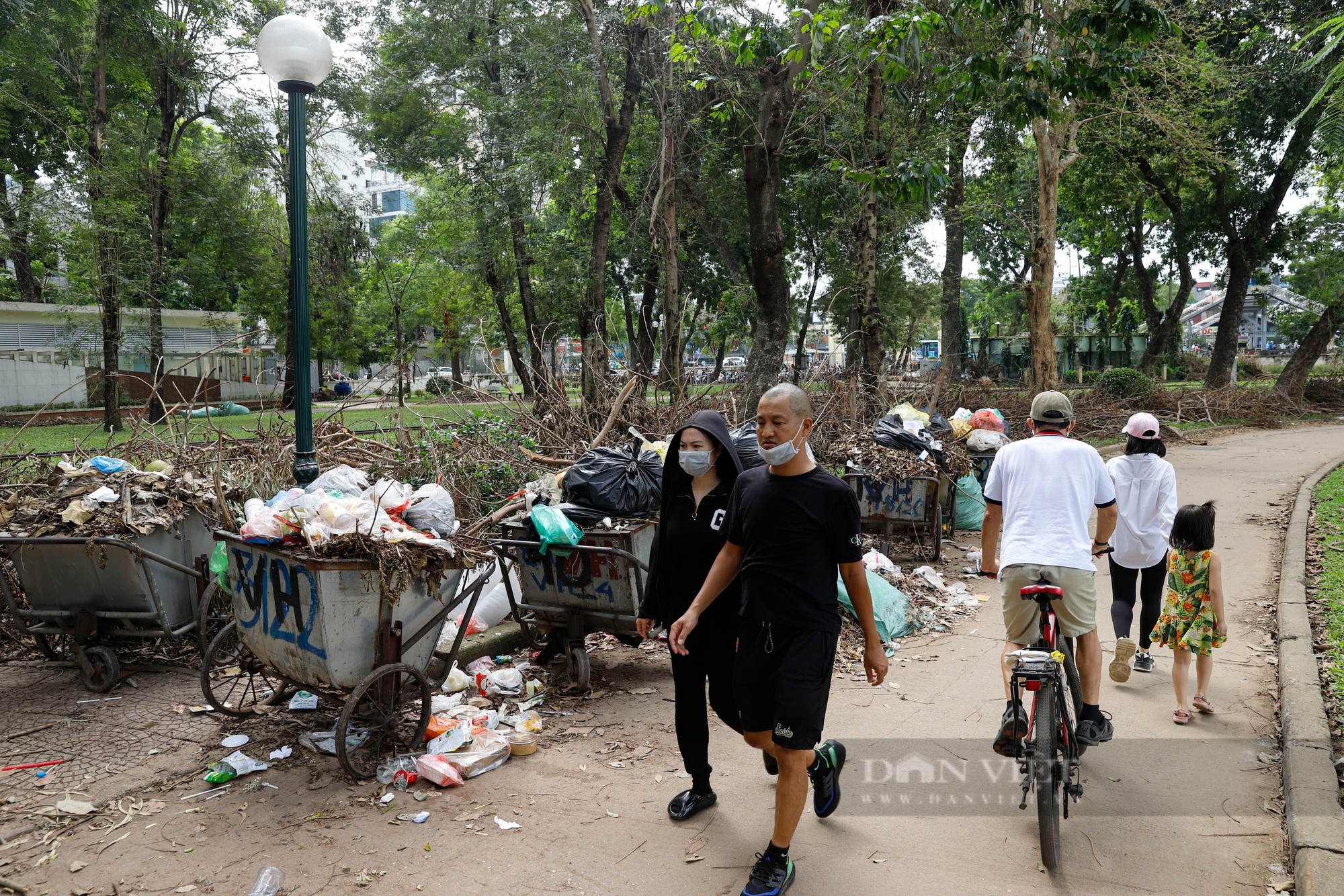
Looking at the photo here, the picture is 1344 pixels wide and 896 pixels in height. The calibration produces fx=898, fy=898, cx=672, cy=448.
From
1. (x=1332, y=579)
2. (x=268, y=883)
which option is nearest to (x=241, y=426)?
(x=268, y=883)

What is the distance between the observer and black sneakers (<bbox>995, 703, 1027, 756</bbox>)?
11.8 feet

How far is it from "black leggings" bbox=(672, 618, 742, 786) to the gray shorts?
1.29 metres

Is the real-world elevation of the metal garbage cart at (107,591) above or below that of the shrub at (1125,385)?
below

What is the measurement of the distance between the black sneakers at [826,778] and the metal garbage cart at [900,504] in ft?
15.5

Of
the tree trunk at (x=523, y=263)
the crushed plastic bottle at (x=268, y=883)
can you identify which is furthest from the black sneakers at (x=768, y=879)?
the tree trunk at (x=523, y=263)

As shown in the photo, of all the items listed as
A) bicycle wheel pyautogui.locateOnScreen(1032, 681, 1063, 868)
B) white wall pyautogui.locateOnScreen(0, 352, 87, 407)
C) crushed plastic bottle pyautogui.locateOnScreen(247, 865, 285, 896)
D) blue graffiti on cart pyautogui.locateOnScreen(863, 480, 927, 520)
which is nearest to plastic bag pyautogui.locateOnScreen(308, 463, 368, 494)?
crushed plastic bottle pyautogui.locateOnScreen(247, 865, 285, 896)

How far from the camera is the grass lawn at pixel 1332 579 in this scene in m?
5.19

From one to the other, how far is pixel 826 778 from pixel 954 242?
63.0 feet

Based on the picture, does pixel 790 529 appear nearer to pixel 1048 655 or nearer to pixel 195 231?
pixel 1048 655

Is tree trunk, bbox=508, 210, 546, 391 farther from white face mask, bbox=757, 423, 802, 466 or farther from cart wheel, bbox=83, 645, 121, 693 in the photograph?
white face mask, bbox=757, 423, 802, 466

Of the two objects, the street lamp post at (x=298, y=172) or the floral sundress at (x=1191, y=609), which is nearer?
the floral sundress at (x=1191, y=609)

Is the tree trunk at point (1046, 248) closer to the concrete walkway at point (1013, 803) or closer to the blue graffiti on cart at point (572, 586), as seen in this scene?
the concrete walkway at point (1013, 803)

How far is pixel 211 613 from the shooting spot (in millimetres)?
5539

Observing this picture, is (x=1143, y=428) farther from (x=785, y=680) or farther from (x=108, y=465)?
(x=108, y=465)
